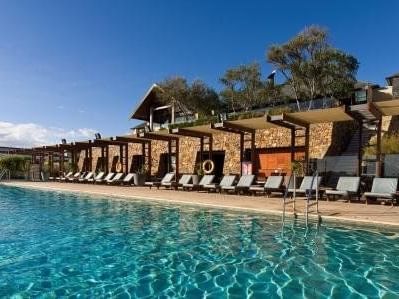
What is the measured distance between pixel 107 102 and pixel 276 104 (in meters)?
11.9

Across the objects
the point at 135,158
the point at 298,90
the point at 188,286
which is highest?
the point at 298,90

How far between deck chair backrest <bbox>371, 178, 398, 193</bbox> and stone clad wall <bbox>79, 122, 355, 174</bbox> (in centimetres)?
674

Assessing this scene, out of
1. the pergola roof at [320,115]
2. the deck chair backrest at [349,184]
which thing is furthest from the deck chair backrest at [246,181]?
the deck chair backrest at [349,184]

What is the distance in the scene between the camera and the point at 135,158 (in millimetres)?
27453

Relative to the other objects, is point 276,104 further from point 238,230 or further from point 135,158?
point 238,230

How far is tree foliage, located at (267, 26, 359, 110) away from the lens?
2398 centimetres

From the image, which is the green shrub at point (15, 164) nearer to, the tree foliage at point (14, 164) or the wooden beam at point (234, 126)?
the tree foliage at point (14, 164)

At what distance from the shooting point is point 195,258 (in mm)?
6312

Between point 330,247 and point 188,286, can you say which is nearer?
point 188,286

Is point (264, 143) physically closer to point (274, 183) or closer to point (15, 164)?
point (274, 183)

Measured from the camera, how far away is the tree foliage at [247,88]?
27.9 metres

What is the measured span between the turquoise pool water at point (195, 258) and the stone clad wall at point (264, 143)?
9.94 m

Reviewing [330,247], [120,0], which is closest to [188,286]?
Answer: [330,247]

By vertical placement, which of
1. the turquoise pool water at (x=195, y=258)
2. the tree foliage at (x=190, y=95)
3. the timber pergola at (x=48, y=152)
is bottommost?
the turquoise pool water at (x=195, y=258)
